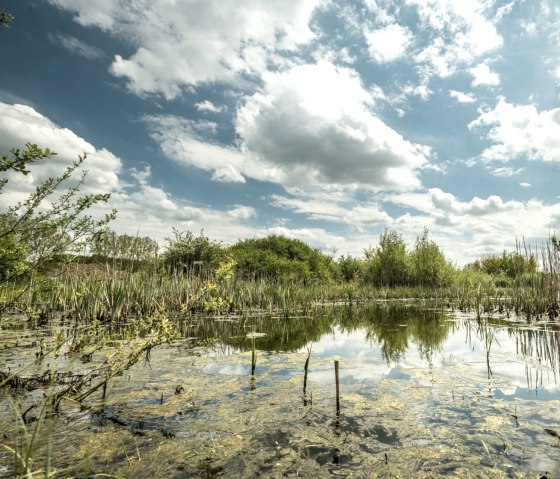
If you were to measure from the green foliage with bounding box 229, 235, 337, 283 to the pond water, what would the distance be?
21708mm

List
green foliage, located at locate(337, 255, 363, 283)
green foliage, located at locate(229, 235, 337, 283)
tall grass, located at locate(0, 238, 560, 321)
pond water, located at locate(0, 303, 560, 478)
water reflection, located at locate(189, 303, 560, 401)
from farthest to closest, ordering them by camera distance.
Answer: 1. green foliage, located at locate(337, 255, 363, 283)
2. green foliage, located at locate(229, 235, 337, 283)
3. tall grass, located at locate(0, 238, 560, 321)
4. water reflection, located at locate(189, 303, 560, 401)
5. pond water, located at locate(0, 303, 560, 478)

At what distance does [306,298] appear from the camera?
593 inches

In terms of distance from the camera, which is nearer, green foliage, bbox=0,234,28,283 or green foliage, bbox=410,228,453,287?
green foliage, bbox=0,234,28,283

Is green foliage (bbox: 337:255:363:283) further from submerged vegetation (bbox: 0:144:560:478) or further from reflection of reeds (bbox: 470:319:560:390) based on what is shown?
reflection of reeds (bbox: 470:319:560:390)

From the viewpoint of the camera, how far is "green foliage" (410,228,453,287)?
28539mm

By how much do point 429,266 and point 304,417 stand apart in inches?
1100

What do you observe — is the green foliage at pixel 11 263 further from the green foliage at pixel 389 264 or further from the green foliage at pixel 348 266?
the green foliage at pixel 348 266

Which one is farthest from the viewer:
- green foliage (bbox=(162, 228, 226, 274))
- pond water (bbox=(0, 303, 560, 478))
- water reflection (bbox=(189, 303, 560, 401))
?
green foliage (bbox=(162, 228, 226, 274))

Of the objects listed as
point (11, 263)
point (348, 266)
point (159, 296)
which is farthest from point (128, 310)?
point (348, 266)

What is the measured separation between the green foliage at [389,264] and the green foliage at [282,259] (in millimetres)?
4043

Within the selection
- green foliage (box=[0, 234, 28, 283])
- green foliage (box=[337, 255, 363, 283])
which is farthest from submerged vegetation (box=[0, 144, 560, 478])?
green foliage (box=[337, 255, 363, 283])

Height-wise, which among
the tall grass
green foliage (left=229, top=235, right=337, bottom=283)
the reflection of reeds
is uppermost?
green foliage (left=229, top=235, right=337, bottom=283)

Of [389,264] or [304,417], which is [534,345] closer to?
[304,417]

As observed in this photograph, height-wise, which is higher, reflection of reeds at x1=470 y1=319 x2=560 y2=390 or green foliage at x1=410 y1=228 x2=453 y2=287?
green foliage at x1=410 y1=228 x2=453 y2=287
